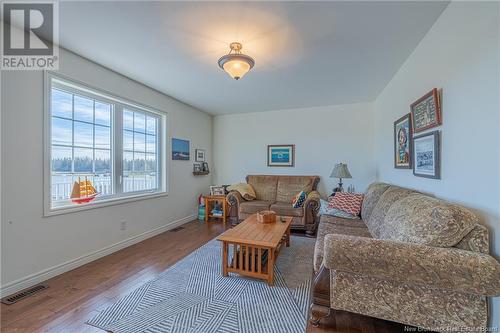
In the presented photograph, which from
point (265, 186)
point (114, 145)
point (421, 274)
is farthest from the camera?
point (265, 186)

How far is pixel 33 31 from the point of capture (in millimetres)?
2080

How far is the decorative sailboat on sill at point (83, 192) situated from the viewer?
2.55 m

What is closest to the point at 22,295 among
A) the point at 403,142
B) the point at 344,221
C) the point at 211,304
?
the point at 211,304

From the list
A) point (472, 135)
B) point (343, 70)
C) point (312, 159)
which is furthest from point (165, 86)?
point (472, 135)

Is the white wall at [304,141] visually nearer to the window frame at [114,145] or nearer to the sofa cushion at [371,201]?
the sofa cushion at [371,201]

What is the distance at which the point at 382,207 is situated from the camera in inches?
92.0

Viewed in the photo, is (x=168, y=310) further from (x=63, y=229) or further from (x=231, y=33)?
(x=231, y=33)

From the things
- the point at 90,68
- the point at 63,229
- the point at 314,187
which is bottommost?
the point at 63,229

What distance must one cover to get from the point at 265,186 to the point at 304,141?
4.27ft

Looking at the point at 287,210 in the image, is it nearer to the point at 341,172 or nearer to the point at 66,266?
the point at 341,172

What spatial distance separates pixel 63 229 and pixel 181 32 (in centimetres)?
241

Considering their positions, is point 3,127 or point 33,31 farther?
point 33,31

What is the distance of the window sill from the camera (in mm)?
2292

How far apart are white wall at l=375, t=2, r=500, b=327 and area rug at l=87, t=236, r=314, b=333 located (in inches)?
51.1
